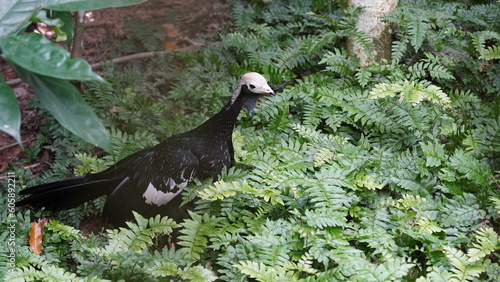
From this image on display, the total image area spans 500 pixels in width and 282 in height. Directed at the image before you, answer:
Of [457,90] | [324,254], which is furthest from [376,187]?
[457,90]

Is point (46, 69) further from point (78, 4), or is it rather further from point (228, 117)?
point (228, 117)

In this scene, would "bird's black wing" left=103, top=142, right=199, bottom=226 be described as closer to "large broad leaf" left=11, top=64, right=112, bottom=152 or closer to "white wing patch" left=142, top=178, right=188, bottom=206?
"white wing patch" left=142, top=178, right=188, bottom=206

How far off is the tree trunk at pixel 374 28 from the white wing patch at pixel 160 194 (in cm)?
247

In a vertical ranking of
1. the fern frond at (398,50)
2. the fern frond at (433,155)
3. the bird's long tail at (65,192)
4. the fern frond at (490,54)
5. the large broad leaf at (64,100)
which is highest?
the large broad leaf at (64,100)

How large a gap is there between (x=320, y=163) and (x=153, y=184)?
4.38 ft

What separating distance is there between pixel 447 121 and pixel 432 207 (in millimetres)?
1211

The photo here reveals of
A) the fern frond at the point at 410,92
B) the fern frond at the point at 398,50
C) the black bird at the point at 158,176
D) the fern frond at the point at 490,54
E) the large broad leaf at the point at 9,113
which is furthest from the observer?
the fern frond at the point at 398,50

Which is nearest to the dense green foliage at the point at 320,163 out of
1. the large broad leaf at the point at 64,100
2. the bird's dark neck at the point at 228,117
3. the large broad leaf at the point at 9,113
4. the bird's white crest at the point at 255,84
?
the bird's dark neck at the point at 228,117

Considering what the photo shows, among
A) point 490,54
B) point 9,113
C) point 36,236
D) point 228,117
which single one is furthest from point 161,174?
point 490,54

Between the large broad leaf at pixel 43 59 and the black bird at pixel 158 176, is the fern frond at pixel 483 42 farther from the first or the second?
the large broad leaf at pixel 43 59

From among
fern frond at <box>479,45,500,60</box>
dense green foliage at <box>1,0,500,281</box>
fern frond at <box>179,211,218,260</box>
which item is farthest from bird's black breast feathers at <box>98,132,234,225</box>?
fern frond at <box>479,45,500,60</box>

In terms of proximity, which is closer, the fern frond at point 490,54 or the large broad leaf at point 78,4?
the large broad leaf at point 78,4

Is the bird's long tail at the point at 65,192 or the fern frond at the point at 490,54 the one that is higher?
the fern frond at the point at 490,54

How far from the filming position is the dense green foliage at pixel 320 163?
3.22m
